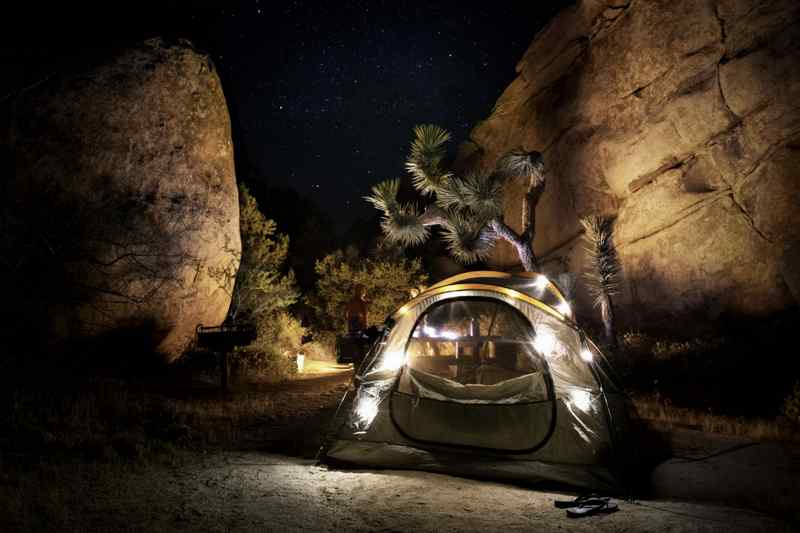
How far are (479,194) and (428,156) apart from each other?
2023mm

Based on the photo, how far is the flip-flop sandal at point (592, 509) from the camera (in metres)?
3.68

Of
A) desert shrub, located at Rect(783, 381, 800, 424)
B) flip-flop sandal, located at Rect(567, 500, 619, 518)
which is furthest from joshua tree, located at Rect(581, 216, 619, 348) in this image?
flip-flop sandal, located at Rect(567, 500, 619, 518)

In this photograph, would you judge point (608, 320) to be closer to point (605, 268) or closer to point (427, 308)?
point (605, 268)

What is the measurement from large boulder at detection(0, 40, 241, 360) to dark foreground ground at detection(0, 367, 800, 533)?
15.5 ft

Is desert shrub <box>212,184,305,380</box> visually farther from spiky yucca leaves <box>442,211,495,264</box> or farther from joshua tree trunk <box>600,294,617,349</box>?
joshua tree trunk <box>600,294,617,349</box>

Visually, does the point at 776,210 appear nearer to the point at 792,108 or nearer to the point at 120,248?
the point at 792,108

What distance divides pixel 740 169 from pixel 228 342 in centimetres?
1191

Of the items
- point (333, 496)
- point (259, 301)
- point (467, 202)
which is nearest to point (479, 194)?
point (467, 202)

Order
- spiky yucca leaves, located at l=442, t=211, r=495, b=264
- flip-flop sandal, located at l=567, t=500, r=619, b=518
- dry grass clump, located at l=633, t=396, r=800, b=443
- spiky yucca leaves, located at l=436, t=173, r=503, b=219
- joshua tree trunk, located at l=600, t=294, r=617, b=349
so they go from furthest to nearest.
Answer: spiky yucca leaves, located at l=442, t=211, r=495, b=264 → spiky yucca leaves, located at l=436, t=173, r=503, b=219 → joshua tree trunk, located at l=600, t=294, r=617, b=349 → dry grass clump, located at l=633, t=396, r=800, b=443 → flip-flop sandal, located at l=567, t=500, r=619, b=518

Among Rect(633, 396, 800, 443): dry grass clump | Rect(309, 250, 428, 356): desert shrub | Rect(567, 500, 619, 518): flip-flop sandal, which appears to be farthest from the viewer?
Rect(309, 250, 428, 356): desert shrub

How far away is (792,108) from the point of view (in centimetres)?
1076

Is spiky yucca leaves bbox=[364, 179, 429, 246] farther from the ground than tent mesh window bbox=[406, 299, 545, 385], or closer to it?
farther from the ground

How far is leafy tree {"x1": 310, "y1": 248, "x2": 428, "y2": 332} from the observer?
15.9 metres

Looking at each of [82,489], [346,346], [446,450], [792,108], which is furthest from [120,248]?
[792,108]
